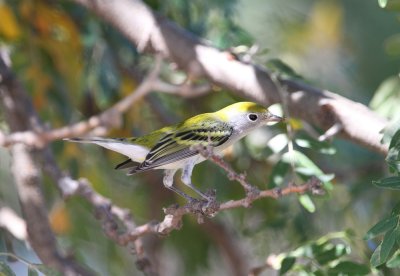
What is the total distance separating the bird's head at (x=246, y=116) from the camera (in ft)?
9.93

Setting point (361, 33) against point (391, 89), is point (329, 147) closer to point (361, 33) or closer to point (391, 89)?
point (391, 89)

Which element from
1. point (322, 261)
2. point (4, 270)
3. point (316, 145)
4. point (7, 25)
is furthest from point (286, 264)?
point (7, 25)

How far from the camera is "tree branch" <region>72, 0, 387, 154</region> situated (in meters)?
2.91

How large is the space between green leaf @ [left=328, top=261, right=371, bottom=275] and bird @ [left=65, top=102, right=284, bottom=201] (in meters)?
0.51

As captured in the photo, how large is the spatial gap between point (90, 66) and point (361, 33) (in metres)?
3.72

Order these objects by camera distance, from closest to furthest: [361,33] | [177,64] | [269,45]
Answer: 1. [177,64]
2. [269,45]
3. [361,33]

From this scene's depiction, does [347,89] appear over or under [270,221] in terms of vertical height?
over

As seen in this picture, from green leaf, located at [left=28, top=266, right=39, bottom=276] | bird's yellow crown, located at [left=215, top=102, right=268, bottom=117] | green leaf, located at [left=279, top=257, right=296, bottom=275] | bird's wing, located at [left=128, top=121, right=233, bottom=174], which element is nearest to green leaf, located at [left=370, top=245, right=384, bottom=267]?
green leaf, located at [left=279, top=257, right=296, bottom=275]

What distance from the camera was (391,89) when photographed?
339 cm

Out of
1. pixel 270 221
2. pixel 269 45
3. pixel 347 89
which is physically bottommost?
pixel 270 221

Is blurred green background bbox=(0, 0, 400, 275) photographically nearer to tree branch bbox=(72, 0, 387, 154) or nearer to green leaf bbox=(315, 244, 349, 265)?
tree branch bbox=(72, 0, 387, 154)

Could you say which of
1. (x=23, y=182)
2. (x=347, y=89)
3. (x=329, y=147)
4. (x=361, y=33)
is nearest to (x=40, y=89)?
(x=23, y=182)

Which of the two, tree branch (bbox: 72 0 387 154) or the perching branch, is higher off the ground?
tree branch (bbox: 72 0 387 154)

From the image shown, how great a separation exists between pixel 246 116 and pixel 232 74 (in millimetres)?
170
